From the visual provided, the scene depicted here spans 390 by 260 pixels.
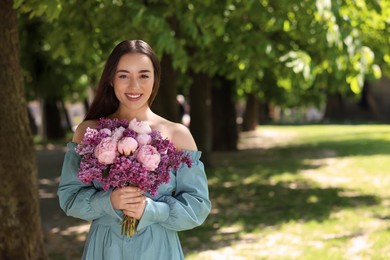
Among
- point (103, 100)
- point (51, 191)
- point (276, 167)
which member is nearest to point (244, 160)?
point (276, 167)

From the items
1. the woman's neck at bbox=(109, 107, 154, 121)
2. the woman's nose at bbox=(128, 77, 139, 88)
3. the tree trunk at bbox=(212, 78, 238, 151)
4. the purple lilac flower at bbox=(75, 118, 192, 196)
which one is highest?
the woman's nose at bbox=(128, 77, 139, 88)

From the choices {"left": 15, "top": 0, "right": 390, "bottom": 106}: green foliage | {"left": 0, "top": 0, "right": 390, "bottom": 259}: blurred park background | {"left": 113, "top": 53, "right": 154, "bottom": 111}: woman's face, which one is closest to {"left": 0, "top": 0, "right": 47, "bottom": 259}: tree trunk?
{"left": 0, "top": 0, "right": 390, "bottom": 259}: blurred park background

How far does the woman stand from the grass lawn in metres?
4.46

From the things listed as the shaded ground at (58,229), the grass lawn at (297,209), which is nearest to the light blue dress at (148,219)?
the grass lawn at (297,209)

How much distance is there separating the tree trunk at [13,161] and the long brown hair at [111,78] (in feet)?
9.42

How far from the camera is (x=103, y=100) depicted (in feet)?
10.4

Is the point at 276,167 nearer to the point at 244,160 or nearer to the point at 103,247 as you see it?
the point at 244,160

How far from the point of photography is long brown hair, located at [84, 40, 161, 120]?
3.08m

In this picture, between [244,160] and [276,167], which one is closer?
[276,167]

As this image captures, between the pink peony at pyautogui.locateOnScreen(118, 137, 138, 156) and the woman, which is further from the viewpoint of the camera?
the woman

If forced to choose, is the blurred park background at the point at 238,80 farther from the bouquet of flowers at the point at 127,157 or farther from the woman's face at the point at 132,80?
the bouquet of flowers at the point at 127,157

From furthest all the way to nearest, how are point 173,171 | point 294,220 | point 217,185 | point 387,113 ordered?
1. point 387,113
2. point 217,185
3. point 294,220
4. point 173,171

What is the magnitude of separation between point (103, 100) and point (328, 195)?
30.0 ft

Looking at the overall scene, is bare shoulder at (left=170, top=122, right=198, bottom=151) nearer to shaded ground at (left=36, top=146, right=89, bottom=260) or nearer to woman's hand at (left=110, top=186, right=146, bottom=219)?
woman's hand at (left=110, top=186, right=146, bottom=219)
